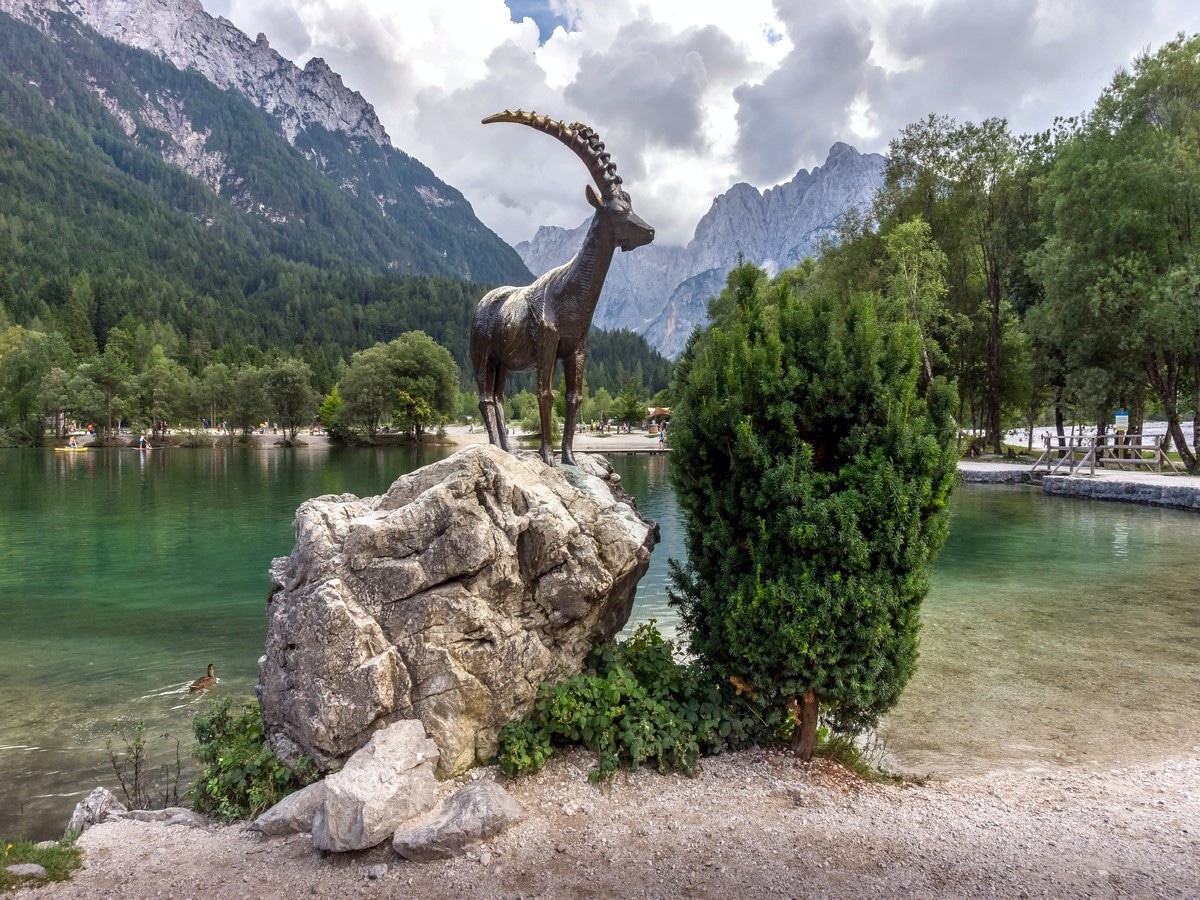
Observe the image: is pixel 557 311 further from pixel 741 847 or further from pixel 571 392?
pixel 741 847

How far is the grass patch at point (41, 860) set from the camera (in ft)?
13.8

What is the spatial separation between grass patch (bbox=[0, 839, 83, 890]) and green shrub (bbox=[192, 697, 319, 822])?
3.31ft

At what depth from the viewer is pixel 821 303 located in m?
6.07

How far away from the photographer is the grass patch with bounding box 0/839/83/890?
4219mm

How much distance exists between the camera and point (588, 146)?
7262 millimetres

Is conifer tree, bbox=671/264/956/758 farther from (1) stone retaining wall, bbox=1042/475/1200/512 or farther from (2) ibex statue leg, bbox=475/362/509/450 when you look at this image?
(1) stone retaining wall, bbox=1042/475/1200/512

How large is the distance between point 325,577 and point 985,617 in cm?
1142

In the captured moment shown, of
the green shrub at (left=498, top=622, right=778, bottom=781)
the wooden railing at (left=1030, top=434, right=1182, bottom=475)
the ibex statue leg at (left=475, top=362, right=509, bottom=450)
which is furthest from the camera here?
the wooden railing at (left=1030, top=434, right=1182, bottom=475)

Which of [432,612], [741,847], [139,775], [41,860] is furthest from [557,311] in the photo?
[139,775]

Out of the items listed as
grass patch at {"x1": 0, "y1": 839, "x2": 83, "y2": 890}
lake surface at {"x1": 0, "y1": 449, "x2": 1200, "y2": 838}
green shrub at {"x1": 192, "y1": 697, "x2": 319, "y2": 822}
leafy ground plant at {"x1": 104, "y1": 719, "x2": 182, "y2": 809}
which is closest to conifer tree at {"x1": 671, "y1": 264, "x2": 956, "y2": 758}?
lake surface at {"x1": 0, "y1": 449, "x2": 1200, "y2": 838}

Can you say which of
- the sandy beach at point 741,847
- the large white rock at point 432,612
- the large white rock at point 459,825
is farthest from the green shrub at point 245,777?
the large white rock at point 459,825

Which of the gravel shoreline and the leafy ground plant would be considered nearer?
the gravel shoreline

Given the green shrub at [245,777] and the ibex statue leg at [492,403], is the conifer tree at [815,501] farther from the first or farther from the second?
the green shrub at [245,777]

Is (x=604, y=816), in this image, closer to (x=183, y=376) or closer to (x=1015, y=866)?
(x=1015, y=866)
